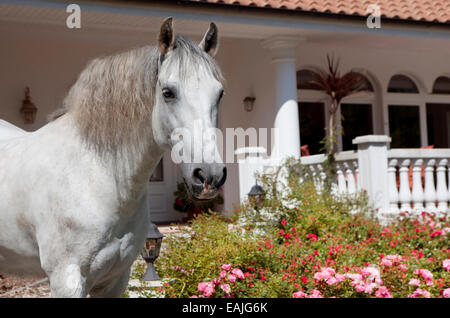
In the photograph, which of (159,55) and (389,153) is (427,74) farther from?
(159,55)

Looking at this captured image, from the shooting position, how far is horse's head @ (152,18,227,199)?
2195mm

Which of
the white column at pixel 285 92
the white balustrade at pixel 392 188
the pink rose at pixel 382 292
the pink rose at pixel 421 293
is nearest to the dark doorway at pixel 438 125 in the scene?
the white column at pixel 285 92

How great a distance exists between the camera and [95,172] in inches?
96.9

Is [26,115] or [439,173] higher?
[26,115]

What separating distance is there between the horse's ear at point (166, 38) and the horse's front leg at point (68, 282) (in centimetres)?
108

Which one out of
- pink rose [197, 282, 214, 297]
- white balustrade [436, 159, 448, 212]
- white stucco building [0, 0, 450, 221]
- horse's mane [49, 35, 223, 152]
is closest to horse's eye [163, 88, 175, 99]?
horse's mane [49, 35, 223, 152]

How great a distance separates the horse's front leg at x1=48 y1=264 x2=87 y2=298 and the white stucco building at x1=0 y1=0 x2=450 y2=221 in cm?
481

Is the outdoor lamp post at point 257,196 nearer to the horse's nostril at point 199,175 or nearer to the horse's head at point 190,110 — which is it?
the horse's head at point 190,110

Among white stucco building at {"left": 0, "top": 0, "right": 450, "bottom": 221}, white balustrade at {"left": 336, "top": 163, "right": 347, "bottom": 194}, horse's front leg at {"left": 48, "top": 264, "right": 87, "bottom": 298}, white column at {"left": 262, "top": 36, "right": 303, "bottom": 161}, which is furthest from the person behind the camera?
white column at {"left": 262, "top": 36, "right": 303, "bottom": 161}

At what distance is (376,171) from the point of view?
25.3 feet

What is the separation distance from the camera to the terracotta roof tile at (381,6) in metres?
8.78

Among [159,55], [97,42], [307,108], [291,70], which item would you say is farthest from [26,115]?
[159,55]

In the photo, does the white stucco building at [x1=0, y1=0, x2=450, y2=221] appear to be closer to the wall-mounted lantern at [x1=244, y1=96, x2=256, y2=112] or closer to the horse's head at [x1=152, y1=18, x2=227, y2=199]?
the wall-mounted lantern at [x1=244, y1=96, x2=256, y2=112]

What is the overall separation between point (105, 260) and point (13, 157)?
2.76 feet
